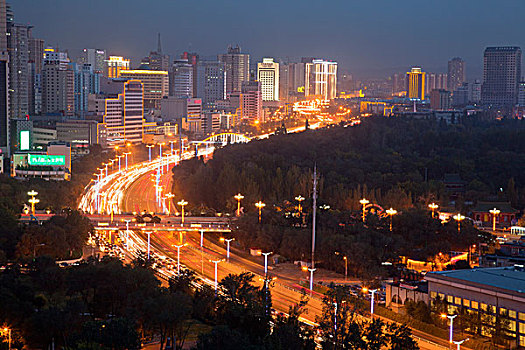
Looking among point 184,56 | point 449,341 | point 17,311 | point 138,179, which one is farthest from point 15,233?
point 184,56

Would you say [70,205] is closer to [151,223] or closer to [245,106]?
[151,223]

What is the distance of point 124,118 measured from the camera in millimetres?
63156

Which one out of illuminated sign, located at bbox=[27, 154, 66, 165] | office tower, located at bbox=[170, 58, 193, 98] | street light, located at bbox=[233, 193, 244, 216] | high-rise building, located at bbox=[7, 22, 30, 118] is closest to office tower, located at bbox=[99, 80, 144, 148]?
high-rise building, located at bbox=[7, 22, 30, 118]

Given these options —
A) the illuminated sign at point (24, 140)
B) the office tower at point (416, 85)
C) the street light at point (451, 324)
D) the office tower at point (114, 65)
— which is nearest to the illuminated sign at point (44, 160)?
the illuminated sign at point (24, 140)

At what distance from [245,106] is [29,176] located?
177 ft

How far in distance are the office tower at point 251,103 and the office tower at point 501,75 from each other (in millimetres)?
39290

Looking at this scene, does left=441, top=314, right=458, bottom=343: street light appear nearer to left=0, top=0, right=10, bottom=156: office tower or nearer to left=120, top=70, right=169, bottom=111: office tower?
left=0, top=0, right=10, bottom=156: office tower

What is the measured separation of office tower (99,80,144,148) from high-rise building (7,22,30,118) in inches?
236

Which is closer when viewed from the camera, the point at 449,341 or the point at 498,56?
the point at 449,341

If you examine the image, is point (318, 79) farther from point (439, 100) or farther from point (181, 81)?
point (181, 81)

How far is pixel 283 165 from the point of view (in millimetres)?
40031

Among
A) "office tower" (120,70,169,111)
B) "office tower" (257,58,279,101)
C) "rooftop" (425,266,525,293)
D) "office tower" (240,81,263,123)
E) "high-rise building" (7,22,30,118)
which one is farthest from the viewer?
"office tower" (257,58,279,101)

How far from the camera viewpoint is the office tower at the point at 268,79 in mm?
122562

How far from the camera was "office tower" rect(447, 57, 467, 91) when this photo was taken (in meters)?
149
